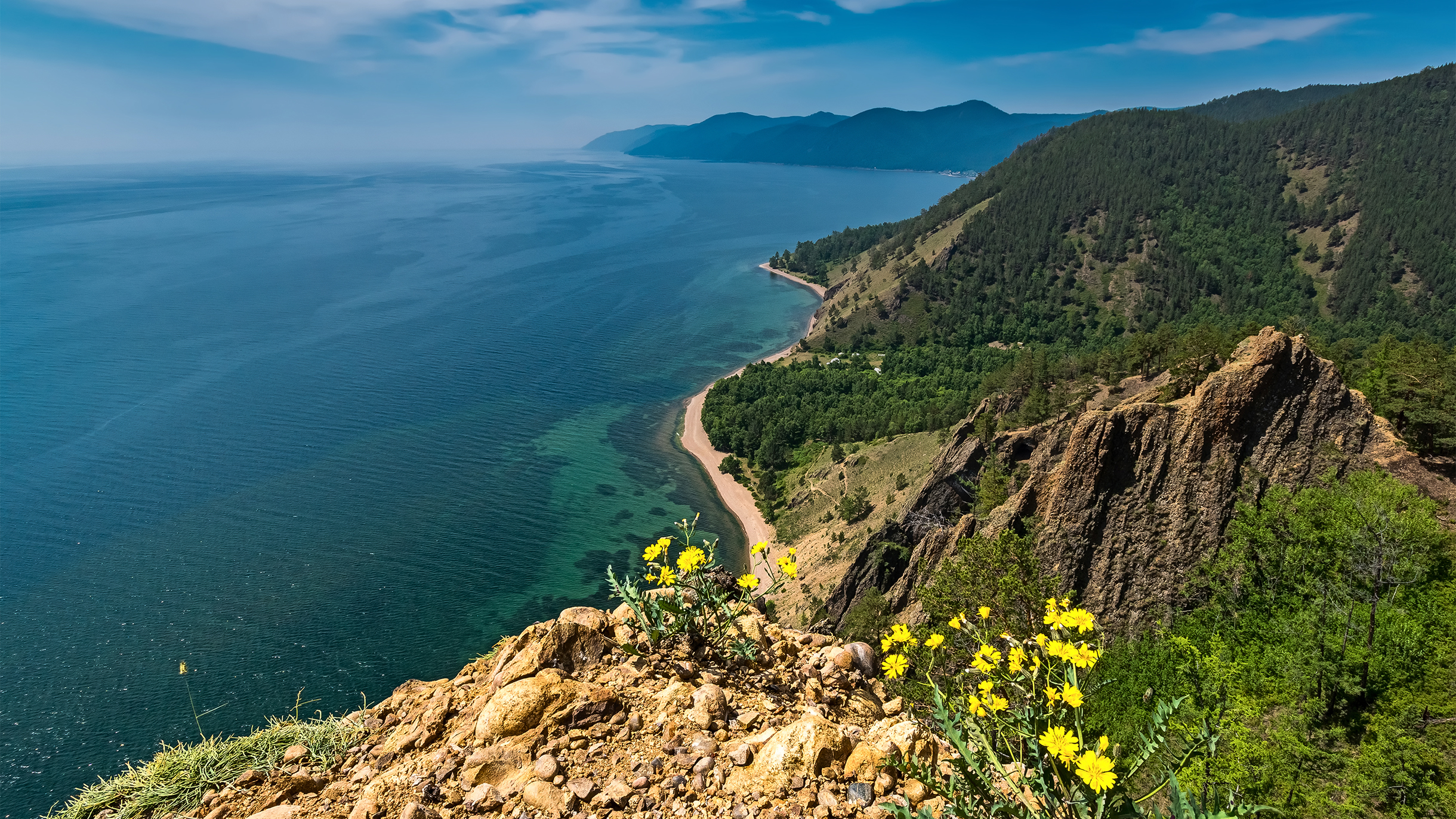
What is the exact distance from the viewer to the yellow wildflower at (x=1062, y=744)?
570 cm

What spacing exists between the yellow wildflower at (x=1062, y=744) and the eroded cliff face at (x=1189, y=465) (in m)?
26.3

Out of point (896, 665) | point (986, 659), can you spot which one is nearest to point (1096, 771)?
point (986, 659)

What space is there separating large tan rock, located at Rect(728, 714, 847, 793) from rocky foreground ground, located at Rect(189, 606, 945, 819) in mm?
17

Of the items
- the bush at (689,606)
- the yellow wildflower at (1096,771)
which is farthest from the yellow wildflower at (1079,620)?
the bush at (689,606)

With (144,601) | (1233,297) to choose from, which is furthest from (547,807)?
(1233,297)

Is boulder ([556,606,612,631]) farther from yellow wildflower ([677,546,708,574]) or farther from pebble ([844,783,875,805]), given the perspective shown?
pebble ([844,783,875,805])

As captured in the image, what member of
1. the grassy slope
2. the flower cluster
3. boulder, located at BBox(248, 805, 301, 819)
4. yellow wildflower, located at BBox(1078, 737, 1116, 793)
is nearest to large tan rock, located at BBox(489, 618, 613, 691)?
boulder, located at BBox(248, 805, 301, 819)

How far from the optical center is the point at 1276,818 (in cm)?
1432

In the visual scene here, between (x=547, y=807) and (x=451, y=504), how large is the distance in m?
80.7

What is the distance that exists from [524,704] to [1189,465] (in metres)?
30.0

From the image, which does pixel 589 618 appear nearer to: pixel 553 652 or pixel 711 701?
pixel 553 652

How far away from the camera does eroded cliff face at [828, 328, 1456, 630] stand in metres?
28.3

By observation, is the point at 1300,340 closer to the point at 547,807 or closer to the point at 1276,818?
the point at 1276,818

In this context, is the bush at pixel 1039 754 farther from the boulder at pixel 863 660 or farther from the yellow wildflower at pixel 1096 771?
the boulder at pixel 863 660
